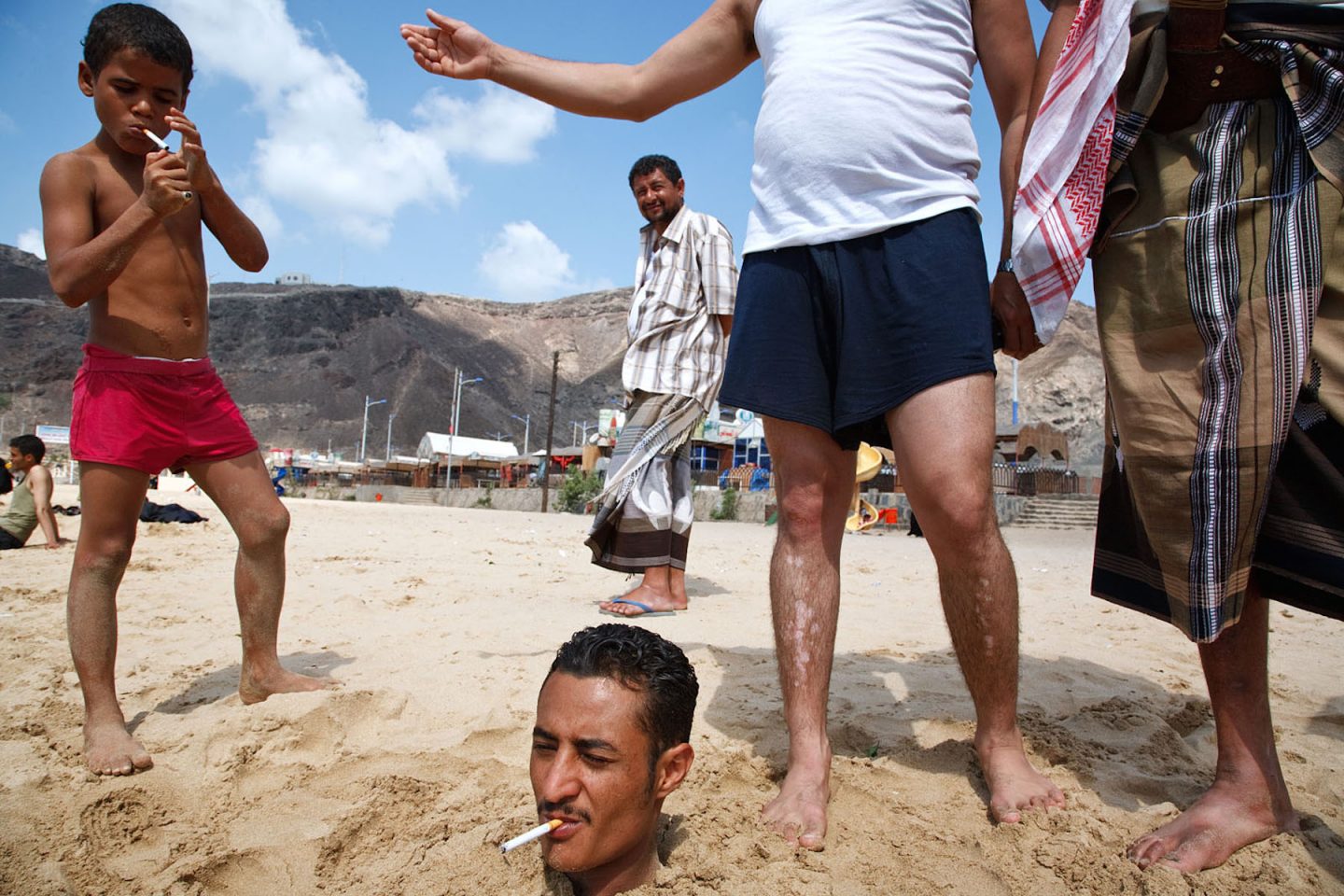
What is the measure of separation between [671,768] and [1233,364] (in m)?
1.29

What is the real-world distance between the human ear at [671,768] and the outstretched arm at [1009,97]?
1151 mm

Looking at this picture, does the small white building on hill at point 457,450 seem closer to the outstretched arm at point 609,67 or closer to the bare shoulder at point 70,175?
the bare shoulder at point 70,175

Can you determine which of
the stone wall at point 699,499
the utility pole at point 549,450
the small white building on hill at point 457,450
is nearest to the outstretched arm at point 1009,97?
the stone wall at point 699,499

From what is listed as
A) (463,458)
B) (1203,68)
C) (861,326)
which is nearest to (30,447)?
(861,326)

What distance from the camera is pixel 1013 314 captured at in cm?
192

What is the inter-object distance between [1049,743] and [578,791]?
1.28 m

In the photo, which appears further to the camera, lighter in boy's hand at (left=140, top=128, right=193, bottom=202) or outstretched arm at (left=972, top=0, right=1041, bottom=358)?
lighter in boy's hand at (left=140, top=128, right=193, bottom=202)

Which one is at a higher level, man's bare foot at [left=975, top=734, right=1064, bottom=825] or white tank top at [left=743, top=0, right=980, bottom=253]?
white tank top at [left=743, top=0, right=980, bottom=253]

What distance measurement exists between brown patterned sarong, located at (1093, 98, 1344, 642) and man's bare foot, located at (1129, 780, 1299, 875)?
0.33m

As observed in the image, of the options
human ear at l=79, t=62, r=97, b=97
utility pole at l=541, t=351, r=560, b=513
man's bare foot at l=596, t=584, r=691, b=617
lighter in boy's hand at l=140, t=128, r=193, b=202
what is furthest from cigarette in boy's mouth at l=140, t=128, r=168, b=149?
utility pole at l=541, t=351, r=560, b=513

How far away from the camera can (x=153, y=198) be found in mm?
2059

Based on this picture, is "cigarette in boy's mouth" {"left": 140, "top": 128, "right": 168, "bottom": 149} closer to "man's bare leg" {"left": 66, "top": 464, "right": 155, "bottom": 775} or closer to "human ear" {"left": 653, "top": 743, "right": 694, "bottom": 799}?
"man's bare leg" {"left": 66, "top": 464, "right": 155, "bottom": 775}

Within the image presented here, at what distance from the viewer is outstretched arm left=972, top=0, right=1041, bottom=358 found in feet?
6.33

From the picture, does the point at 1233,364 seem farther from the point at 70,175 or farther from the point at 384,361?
the point at 384,361
